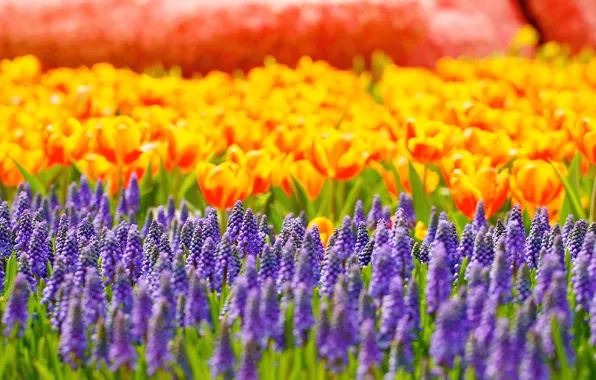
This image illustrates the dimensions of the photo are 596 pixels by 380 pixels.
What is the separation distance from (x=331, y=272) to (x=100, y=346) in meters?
0.59

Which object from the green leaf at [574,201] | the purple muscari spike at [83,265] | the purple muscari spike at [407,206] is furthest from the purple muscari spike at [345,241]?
the green leaf at [574,201]

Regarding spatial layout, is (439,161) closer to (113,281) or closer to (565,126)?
(565,126)

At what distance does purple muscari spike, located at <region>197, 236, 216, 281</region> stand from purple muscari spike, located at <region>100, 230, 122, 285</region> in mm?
223

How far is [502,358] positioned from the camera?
75.4 inches

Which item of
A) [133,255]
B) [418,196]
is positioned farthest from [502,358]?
[418,196]

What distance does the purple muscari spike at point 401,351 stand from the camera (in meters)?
2.08

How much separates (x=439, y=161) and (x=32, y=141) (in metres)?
1.77

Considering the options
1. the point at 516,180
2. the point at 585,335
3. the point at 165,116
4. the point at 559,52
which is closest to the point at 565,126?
the point at 516,180

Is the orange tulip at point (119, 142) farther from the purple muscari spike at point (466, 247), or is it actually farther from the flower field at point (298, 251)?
the purple muscari spike at point (466, 247)

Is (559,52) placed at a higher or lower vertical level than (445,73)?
higher

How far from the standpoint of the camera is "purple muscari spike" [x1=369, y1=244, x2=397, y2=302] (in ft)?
7.82

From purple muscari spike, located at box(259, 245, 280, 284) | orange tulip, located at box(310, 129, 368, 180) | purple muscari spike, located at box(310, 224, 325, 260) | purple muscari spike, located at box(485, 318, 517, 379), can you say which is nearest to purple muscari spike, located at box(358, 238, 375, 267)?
purple muscari spike, located at box(310, 224, 325, 260)

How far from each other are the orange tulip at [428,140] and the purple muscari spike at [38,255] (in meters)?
1.80

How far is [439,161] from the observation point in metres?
4.27
